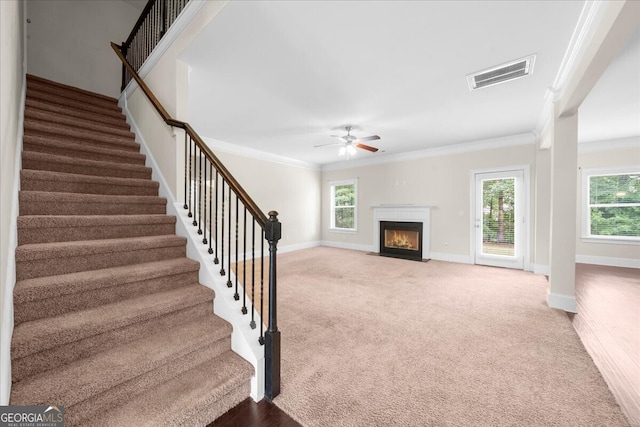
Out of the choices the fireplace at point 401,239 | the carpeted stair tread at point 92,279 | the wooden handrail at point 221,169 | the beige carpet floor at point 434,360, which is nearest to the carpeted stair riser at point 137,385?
the beige carpet floor at point 434,360

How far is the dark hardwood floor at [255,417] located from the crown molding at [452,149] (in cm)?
601

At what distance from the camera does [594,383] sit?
181 centimetres

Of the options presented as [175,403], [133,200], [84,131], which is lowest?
[175,403]

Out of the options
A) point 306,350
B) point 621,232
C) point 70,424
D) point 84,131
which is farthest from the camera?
point 621,232

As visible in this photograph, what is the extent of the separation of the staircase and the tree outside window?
5669 mm

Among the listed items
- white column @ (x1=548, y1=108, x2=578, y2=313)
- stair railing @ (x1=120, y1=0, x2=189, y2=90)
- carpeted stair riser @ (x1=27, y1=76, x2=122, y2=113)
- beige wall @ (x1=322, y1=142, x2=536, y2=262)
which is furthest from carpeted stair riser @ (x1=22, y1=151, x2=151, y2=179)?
beige wall @ (x1=322, y1=142, x2=536, y2=262)

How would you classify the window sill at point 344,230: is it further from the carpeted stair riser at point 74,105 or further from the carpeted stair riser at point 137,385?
the carpeted stair riser at point 137,385

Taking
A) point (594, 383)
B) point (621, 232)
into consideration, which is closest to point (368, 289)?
point (594, 383)

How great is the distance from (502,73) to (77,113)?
16.6 ft

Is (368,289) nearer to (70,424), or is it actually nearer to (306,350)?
(306,350)

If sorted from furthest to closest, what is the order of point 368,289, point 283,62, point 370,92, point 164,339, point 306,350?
point 368,289, point 370,92, point 283,62, point 306,350, point 164,339

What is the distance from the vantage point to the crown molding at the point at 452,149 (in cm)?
513

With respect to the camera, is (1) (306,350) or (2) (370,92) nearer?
(1) (306,350)

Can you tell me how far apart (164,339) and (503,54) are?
3.72 meters
